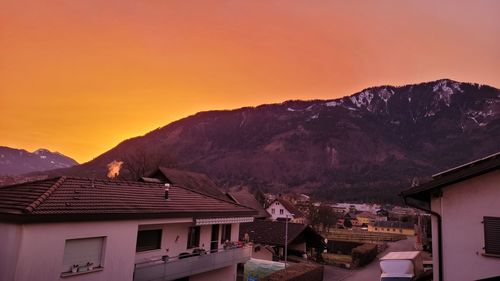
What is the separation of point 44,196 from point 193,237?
9.36 metres

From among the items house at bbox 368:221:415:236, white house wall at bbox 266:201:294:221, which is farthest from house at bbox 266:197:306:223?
house at bbox 368:221:415:236

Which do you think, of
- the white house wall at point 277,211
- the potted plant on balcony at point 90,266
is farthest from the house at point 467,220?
the white house wall at point 277,211

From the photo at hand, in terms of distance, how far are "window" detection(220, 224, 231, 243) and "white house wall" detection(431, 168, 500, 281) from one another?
49.1 feet

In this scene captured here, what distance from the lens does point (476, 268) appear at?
11.1m

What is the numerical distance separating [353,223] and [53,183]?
13259 centimetres

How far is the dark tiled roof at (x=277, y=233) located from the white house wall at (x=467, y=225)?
2738cm

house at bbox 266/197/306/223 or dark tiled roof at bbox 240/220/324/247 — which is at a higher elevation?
house at bbox 266/197/306/223

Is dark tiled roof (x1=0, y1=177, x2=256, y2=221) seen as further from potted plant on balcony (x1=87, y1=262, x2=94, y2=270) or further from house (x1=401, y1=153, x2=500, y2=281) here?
house (x1=401, y1=153, x2=500, y2=281)

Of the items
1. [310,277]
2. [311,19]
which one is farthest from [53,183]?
[311,19]

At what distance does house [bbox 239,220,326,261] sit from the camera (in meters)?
38.2

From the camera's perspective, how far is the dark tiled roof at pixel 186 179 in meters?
37.3

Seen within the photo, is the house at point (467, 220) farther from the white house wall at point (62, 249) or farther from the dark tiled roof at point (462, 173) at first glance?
the white house wall at point (62, 249)

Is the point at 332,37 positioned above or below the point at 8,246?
above

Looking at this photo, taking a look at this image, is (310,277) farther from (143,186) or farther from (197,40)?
(197,40)
